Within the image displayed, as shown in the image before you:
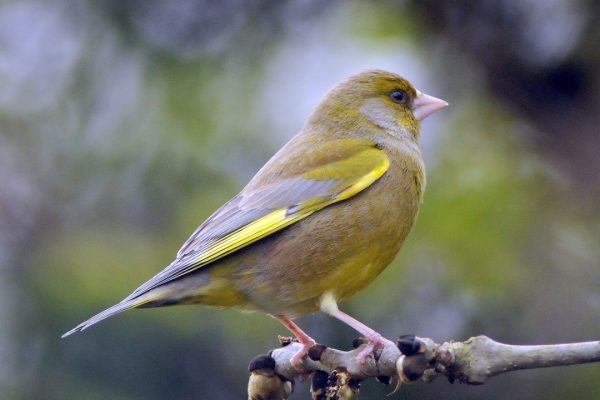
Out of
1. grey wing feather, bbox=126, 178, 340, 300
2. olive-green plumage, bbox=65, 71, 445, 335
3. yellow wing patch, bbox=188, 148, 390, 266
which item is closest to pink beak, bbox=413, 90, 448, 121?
olive-green plumage, bbox=65, 71, 445, 335

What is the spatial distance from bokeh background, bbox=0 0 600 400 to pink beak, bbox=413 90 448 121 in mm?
150

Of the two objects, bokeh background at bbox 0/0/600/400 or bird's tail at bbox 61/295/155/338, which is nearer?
bird's tail at bbox 61/295/155/338

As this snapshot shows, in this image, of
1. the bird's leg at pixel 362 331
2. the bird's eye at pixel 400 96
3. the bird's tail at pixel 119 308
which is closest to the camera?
the bird's leg at pixel 362 331

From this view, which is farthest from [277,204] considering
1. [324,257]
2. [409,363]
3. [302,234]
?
[409,363]

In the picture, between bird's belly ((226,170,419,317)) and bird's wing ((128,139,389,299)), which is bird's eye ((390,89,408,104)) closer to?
bird's wing ((128,139,389,299))

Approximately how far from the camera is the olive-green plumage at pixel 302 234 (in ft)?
13.3

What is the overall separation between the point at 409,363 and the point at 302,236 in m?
1.46

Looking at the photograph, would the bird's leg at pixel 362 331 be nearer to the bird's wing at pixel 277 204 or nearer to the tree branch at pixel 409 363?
the tree branch at pixel 409 363

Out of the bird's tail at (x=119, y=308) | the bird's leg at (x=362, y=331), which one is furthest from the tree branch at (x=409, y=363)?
the bird's tail at (x=119, y=308)

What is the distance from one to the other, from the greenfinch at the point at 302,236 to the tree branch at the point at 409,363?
474 millimetres

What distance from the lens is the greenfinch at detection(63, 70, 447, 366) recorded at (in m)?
4.06

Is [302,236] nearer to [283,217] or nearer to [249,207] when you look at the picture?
[283,217]

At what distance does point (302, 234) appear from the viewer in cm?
417

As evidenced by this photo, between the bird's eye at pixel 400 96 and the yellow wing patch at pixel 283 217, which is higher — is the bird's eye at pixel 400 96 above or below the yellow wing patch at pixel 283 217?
above
